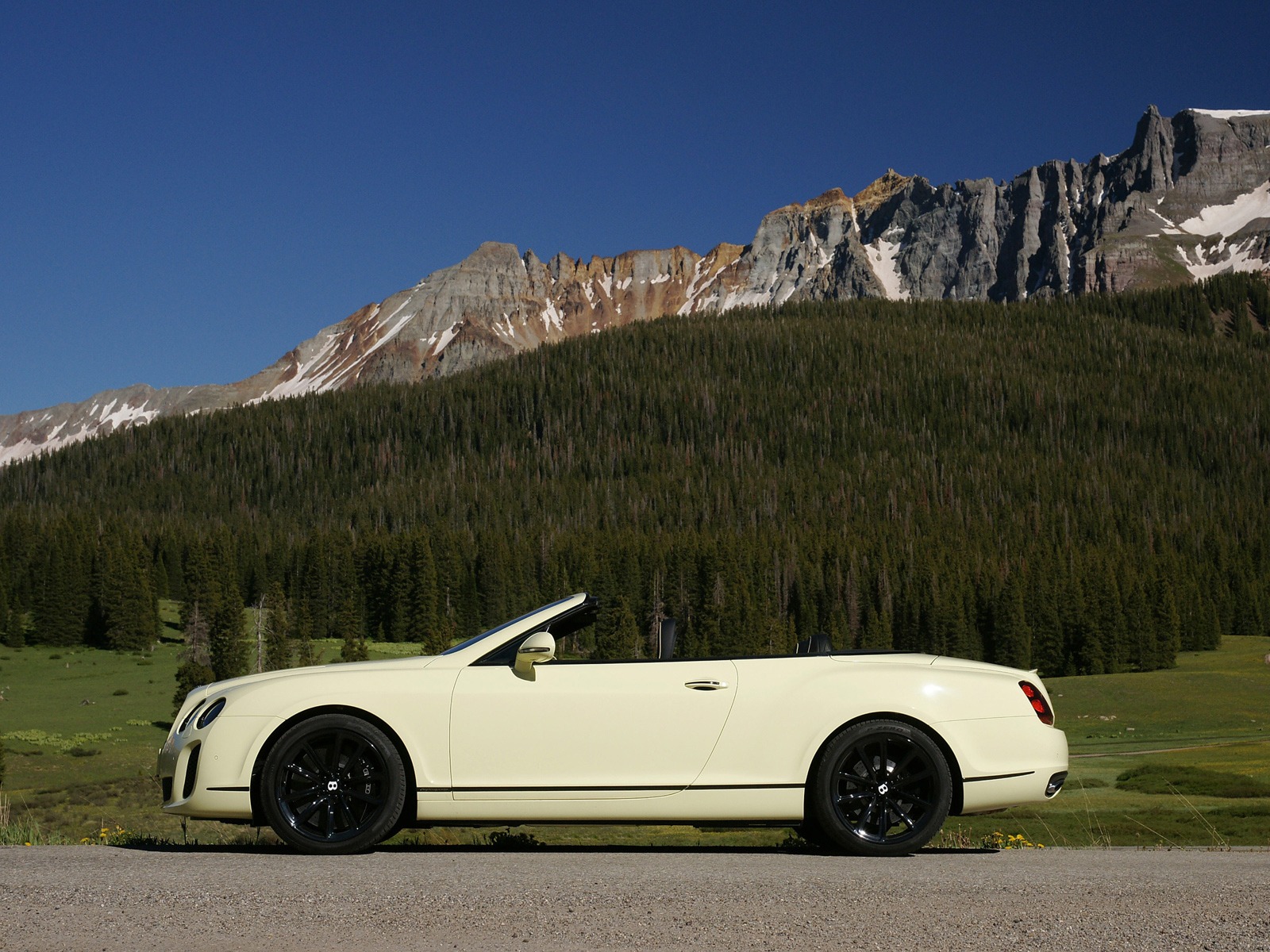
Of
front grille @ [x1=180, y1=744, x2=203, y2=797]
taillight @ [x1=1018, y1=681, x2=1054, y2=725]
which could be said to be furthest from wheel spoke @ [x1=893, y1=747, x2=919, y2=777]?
front grille @ [x1=180, y1=744, x2=203, y2=797]

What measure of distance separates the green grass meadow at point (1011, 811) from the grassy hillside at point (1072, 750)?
13cm

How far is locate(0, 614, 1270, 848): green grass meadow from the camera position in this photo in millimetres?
26578

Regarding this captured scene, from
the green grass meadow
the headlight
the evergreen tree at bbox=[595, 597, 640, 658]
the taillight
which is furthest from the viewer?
the evergreen tree at bbox=[595, 597, 640, 658]

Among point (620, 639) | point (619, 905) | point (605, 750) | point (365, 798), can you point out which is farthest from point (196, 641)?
point (619, 905)

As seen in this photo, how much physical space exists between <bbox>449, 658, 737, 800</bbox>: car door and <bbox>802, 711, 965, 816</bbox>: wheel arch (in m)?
0.72

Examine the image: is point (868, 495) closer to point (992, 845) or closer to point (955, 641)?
point (955, 641)

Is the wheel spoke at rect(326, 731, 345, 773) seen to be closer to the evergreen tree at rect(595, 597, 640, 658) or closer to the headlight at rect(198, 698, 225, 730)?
the headlight at rect(198, 698, 225, 730)

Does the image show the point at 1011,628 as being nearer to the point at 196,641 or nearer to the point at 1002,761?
the point at 196,641

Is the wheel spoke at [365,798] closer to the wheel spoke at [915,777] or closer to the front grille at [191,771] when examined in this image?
the front grille at [191,771]

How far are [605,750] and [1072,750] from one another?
60.2 m

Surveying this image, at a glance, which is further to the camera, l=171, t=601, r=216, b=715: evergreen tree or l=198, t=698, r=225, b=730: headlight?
l=171, t=601, r=216, b=715: evergreen tree

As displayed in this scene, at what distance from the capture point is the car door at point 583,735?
8.14m

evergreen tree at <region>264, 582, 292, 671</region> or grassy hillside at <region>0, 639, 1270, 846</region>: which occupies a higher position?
evergreen tree at <region>264, 582, 292, 671</region>

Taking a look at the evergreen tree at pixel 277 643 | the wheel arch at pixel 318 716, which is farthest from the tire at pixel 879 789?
the evergreen tree at pixel 277 643
